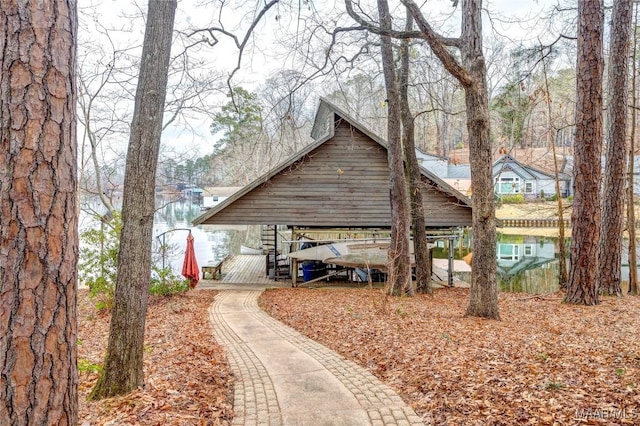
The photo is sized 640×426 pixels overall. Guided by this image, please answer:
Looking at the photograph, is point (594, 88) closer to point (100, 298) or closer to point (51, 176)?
point (51, 176)

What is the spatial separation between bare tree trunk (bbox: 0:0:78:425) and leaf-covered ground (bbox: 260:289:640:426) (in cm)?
319

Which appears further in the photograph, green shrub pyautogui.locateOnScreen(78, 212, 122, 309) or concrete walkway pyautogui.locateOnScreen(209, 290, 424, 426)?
green shrub pyautogui.locateOnScreen(78, 212, 122, 309)

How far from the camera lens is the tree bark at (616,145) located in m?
10.1

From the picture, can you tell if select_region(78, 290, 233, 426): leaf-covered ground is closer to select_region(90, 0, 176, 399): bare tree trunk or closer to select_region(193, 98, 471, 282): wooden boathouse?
Answer: select_region(90, 0, 176, 399): bare tree trunk

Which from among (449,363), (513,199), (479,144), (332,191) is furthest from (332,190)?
(513,199)

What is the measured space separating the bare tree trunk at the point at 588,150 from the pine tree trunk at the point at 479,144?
273 centimetres

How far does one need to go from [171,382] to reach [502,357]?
3.79m

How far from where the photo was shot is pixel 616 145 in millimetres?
10438

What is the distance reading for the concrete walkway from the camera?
4180 mm

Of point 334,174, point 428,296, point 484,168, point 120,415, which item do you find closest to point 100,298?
point 334,174

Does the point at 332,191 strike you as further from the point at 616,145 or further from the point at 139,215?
the point at 139,215

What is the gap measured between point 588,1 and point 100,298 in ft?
47.6

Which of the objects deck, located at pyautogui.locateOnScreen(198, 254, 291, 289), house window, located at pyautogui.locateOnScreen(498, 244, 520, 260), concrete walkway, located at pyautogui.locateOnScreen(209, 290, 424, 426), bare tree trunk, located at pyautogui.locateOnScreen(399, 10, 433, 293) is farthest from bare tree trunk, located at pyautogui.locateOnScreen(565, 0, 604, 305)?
house window, located at pyautogui.locateOnScreen(498, 244, 520, 260)

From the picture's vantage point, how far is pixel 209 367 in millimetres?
5656
